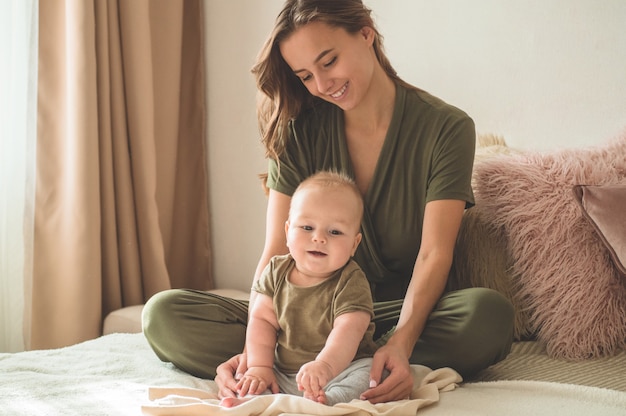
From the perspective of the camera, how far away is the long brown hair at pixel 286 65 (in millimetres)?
1680

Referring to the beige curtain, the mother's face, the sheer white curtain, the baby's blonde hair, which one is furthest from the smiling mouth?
the sheer white curtain

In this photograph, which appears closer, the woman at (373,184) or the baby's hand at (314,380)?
the baby's hand at (314,380)

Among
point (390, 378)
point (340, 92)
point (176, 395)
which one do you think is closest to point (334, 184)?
point (340, 92)

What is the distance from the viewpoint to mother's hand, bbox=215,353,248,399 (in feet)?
4.81

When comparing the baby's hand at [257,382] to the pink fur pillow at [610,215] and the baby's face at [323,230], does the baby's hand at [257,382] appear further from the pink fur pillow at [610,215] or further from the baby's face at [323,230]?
the pink fur pillow at [610,215]

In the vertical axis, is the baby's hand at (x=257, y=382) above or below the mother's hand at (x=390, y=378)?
below

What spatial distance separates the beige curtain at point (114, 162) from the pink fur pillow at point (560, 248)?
1312 millimetres

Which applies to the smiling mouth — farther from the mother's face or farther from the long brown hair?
the long brown hair

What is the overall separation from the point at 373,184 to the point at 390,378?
59 centimetres

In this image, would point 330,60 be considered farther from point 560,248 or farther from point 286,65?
point 560,248

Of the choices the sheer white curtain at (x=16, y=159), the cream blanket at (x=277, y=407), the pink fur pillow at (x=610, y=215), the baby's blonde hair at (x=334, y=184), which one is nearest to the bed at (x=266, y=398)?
the cream blanket at (x=277, y=407)

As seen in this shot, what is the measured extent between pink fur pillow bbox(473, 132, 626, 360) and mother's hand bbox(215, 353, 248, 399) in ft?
2.45

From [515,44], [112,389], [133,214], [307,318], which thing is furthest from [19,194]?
[515,44]

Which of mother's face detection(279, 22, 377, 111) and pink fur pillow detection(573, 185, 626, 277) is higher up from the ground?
mother's face detection(279, 22, 377, 111)
